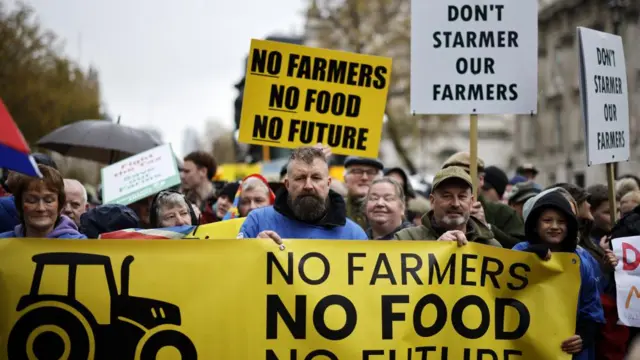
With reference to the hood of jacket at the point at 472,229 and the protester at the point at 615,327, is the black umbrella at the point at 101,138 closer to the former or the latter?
the hood of jacket at the point at 472,229

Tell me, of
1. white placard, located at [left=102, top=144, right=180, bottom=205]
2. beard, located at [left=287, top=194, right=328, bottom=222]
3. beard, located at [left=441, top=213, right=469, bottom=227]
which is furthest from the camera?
white placard, located at [left=102, top=144, right=180, bottom=205]

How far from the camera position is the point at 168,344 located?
15.1ft

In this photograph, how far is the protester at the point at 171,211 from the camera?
6.17m

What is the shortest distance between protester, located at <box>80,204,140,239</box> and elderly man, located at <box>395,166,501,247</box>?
1.93 metres

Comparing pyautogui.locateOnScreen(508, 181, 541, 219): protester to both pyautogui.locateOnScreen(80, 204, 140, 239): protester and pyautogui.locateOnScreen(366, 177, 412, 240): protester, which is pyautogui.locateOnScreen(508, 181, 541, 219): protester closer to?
pyautogui.locateOnScreen(366, 177, 412, 240): protester

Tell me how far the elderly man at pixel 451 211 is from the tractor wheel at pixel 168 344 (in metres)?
1.56

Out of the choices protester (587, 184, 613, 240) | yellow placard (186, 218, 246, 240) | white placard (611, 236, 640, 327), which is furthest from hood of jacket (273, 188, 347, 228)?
protester (587, 184, 613, 240)

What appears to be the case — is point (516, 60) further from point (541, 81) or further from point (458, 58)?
point (541, 81)

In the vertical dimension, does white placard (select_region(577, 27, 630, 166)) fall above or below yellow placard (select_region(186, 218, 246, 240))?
above

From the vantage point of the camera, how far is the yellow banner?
4.55 m

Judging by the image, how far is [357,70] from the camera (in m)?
7.26

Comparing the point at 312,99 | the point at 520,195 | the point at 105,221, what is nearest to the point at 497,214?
the point at 520,195

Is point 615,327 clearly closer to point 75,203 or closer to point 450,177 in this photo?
point 450,177

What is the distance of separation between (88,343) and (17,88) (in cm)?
2496
